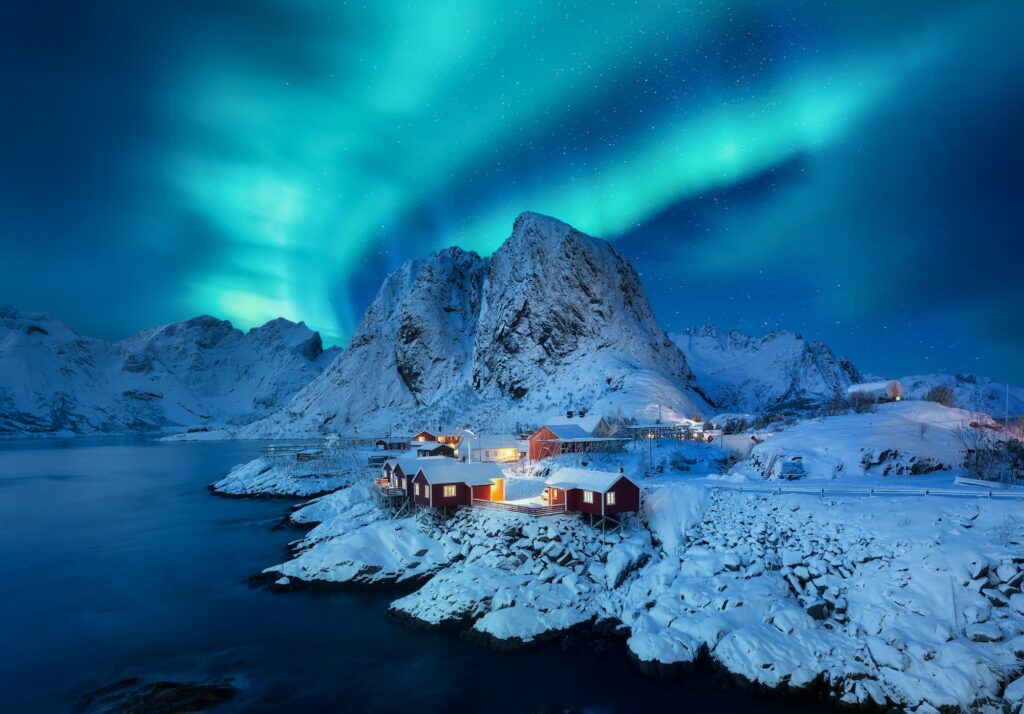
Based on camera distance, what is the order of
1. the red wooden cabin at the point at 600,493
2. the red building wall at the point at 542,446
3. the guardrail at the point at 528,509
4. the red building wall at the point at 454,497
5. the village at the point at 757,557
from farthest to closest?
the red building wall at the point at 542,446
the red building wall at the point at 454,497
the guardrail at the point at 528,509
the red wooden cabin at the point at 600,493
the village at the point at 757,557

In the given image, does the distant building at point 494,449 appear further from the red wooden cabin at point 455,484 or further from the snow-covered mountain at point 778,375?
the snow-covered mountain at point 778,375

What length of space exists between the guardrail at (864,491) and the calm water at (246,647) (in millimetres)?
14291

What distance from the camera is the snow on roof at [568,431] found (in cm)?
5591

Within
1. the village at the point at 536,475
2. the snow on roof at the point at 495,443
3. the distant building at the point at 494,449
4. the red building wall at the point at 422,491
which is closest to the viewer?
the village at the point at 536,475

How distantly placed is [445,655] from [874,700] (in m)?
17.6

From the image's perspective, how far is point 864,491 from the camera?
2795 centimetres

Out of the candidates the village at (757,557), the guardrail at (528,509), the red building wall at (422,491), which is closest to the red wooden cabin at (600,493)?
the village at (757,557)

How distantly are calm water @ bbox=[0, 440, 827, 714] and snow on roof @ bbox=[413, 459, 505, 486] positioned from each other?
341 inches

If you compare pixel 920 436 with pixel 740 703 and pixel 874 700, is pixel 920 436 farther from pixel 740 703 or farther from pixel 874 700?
pixel 740 703

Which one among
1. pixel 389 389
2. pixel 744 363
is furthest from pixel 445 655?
pixel 744 363

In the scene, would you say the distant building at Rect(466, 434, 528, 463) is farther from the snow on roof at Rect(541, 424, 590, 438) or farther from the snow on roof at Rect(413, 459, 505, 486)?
the snow on roof at Rect(413, 459, 505, 486)

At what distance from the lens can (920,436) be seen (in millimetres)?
35312

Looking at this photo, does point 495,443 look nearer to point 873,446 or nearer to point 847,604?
point 873,446

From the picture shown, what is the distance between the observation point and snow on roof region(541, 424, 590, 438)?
55.9m
